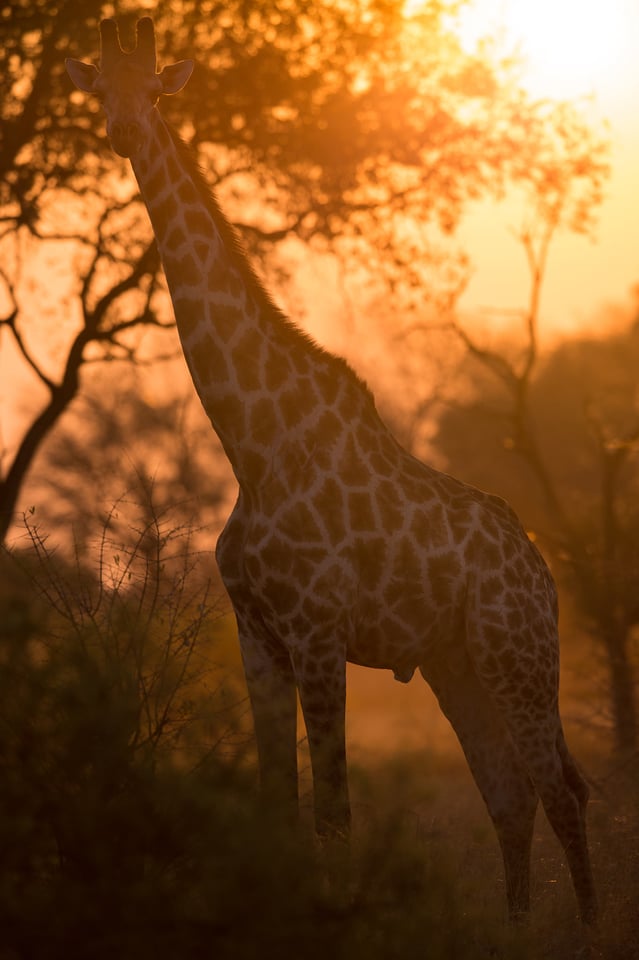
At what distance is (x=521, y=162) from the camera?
48.7 ft

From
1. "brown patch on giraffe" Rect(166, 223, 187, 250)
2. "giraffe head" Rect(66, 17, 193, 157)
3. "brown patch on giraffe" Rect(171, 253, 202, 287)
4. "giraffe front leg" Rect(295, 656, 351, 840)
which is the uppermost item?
"giraffe head" Rect(66, 17, 193, 157)

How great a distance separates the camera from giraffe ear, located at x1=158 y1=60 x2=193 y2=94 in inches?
268

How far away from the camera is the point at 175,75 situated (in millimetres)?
6828

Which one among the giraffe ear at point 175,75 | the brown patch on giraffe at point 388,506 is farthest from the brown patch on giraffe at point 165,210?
the brown patch on giraffe at point 388,506

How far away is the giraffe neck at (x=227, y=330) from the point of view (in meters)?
6.51

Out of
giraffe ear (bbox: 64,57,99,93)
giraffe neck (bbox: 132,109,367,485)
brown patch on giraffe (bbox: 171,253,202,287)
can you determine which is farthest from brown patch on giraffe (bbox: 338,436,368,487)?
giraffe ear (bbox: 64,57,99,93)

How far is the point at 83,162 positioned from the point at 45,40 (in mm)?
1558

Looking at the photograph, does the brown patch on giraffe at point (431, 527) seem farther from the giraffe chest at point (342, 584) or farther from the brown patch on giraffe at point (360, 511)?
the brown patch on giraffe at point (360, 511)

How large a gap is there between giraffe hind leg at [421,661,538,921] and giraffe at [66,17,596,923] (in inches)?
0.5

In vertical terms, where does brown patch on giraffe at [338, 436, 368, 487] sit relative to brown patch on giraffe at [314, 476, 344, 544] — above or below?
above

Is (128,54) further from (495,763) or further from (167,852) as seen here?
(495,763)

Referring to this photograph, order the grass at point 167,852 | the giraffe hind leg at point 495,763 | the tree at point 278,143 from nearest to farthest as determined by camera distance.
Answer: the grass at point 167,852, the giraffe hind leg at point 495,763, the tree at point 278,143

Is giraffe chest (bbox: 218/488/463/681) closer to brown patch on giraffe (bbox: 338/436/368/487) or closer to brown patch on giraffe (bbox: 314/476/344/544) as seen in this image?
brown patch on giraffe (bbox: 314/476/344/544)

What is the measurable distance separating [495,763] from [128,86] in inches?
177
